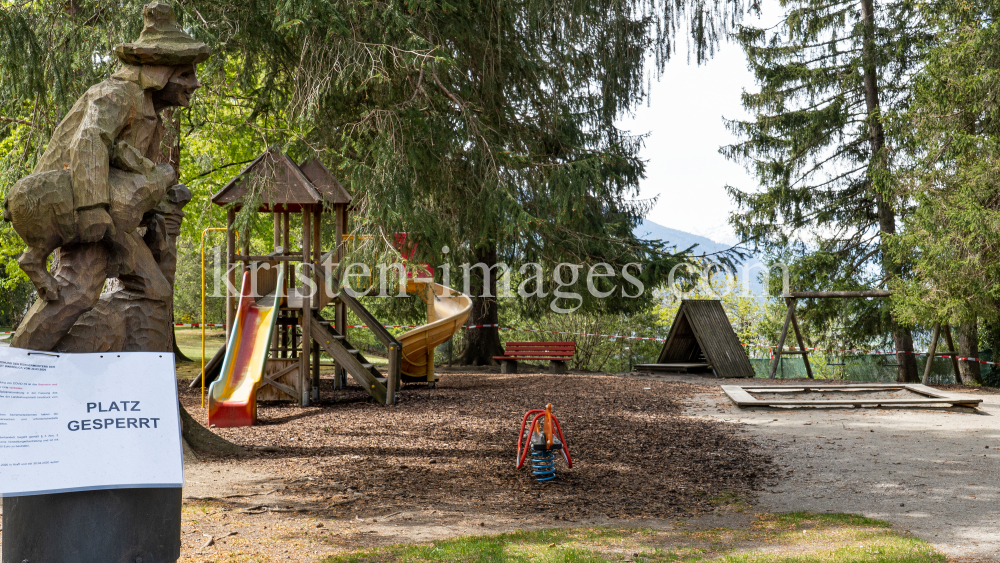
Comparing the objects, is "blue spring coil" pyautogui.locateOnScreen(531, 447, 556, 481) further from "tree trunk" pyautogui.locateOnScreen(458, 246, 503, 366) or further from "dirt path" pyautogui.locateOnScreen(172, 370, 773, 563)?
"tree trunk" pyautogui.locateOnScreen(458, 246, 503, 366)

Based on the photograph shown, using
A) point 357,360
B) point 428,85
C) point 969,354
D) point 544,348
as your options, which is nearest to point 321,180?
point 357,360

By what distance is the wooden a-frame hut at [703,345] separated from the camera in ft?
50.1

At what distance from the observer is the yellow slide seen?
1295 centimetres

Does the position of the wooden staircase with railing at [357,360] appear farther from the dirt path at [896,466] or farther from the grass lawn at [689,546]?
the grass lawn at [689,546]

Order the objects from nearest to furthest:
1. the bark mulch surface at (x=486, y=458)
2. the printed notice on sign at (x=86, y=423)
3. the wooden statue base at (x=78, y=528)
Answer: the printed notice on sign at (x=86, y=423) < the wooden statue base at (x=78, y=528) < the bark mulch surface at (x=486, y=458)

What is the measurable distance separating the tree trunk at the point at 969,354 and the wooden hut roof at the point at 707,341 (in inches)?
173

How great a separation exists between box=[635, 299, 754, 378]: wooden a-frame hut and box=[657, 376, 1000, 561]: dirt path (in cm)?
488

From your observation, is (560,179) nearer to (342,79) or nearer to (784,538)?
(342,79)

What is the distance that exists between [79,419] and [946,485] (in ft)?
20.1

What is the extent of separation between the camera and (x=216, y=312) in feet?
98.3

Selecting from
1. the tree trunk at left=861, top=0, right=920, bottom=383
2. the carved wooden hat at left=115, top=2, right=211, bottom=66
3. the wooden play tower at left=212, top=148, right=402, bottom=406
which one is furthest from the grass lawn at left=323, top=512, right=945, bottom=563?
the tree trunk at left=861, top=0, right=920, bottom=383

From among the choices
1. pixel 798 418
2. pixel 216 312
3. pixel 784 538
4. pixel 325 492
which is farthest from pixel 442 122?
pixel 216 312

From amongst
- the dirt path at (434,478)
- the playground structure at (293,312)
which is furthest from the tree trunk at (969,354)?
the playground structure at (293,312)

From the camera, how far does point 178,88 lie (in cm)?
352
